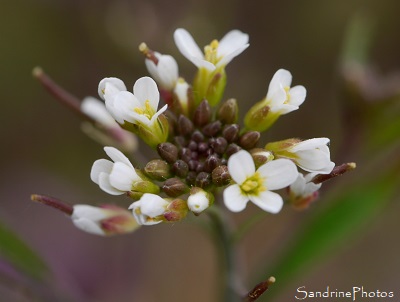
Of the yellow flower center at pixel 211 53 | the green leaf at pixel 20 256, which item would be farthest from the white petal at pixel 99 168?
the green leaf at pixel 20 256

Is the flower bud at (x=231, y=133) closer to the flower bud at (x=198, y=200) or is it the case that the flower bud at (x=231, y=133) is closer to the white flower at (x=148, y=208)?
the flower bud at (x=198, y=200)

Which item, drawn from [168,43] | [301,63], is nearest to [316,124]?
[301,63]

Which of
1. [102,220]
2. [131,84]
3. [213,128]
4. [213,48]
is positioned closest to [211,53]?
[213,48]

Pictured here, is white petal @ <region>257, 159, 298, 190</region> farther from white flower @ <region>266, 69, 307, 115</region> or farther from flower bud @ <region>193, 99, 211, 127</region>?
flower bud @ <region>193, 99, 211, 127</region>

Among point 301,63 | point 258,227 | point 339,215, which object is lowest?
point 339,215

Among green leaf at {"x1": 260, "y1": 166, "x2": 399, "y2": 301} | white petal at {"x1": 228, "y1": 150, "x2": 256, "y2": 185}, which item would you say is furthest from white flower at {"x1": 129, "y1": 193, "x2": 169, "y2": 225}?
green leaf at {"x1": 260, "y1": 166, "x2": 399, "y2": 301}

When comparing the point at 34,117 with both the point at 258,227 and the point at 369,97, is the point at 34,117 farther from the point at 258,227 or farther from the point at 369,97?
the point at 369,97
